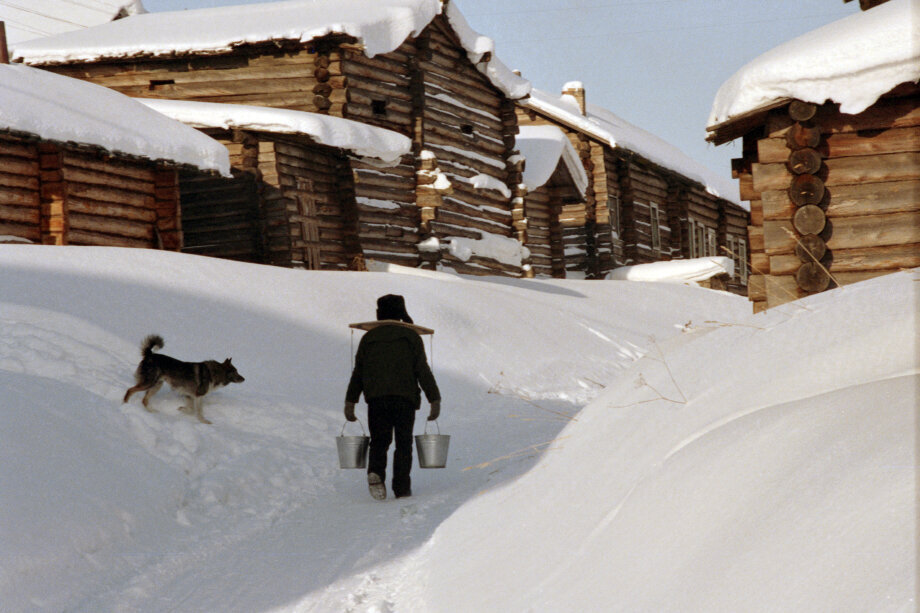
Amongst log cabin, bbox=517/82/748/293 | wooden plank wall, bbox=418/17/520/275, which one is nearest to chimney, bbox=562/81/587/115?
log cabin, bbox=517/82/748/293

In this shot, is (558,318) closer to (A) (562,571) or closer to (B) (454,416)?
(B) (454,416)

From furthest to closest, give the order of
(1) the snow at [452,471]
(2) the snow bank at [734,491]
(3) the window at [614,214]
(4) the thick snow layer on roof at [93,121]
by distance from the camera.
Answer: (3) the window at [614,214] → (4) the thick snow layer on roof at [93,121] → (1) the snow at [452,471] → (2) the snow bank at [734,491]

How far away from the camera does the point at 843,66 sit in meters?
9.09

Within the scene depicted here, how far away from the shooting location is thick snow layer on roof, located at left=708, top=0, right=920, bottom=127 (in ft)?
29.0

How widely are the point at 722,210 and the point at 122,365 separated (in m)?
32.5

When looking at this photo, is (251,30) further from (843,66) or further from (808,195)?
(843,66)

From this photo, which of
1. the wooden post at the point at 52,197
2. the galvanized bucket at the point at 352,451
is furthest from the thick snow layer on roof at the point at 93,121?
the galvanized bucket at the point at 352,451

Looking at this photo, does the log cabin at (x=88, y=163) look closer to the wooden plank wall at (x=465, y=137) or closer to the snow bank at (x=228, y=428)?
the snow bank at (x=228, y=428)

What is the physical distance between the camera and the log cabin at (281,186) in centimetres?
1744

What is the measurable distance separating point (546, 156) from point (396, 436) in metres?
19.7

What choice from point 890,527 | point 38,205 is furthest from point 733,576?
point 38,205

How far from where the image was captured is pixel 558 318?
1731 centimetres

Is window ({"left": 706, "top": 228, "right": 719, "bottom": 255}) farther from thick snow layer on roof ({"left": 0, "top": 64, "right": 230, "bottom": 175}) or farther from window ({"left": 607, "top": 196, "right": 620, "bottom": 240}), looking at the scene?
thick snow layer on roof ({"left": 0, "top": 64, "right": 230, "bottom": 175})

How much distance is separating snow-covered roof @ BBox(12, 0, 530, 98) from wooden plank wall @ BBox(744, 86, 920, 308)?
10649 mm
